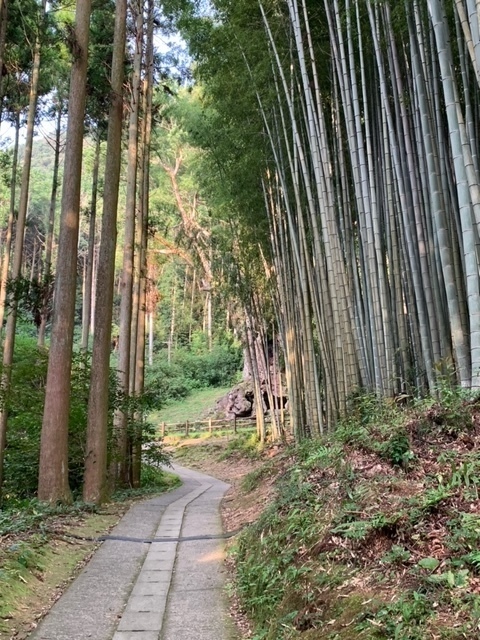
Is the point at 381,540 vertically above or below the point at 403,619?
above

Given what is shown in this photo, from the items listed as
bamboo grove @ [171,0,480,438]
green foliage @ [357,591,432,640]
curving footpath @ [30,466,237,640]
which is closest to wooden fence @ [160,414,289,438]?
bamboo grove @ [171,0,480,438]

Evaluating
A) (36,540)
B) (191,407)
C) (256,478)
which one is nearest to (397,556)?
(36,540)

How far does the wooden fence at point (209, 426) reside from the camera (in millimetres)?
19547

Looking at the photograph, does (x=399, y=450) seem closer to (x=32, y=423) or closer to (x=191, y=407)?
(x=32, y=423)

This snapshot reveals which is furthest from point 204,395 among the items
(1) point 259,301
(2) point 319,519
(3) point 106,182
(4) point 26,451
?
(2) point 319,519

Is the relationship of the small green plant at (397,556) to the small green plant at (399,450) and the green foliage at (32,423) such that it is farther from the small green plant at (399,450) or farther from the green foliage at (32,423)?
the green foliage at (32,423)

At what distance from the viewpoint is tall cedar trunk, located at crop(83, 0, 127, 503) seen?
240 inches

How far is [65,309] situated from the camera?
556 cm

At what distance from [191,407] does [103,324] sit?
65.0 feet

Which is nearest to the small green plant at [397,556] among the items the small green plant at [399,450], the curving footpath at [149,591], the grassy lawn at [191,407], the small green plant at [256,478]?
the small green plant at [399,450]

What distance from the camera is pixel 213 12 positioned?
6793 millimetres

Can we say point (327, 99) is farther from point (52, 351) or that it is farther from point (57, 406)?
point (57, 406)

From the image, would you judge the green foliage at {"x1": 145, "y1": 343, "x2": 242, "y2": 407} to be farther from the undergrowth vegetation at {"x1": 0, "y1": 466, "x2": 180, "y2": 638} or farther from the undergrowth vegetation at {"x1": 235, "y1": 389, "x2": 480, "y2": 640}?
the undergrowth vegetation at {"x1": 235, "y1": 389, "x2": 480, "y2": 640}

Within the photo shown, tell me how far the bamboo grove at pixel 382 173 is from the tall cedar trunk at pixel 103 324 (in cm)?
162
